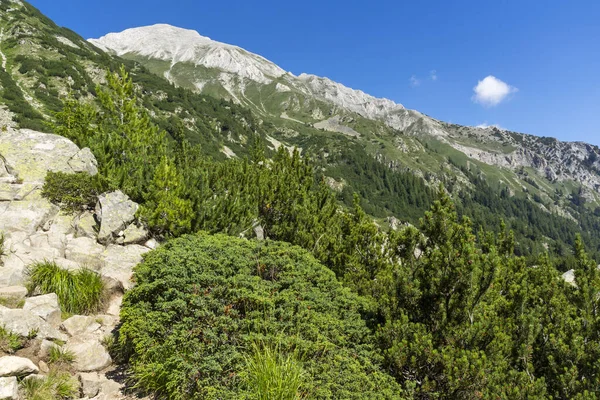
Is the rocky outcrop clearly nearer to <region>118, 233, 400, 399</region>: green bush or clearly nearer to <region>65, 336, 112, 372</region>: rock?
<region>65, 336, 112, 372</region>: rock

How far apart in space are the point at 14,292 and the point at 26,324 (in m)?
1.66

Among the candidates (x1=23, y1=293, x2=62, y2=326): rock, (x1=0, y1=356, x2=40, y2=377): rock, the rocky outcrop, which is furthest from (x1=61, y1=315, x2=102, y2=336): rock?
(x1=0, y1=356, x2=40, y2=377): rock

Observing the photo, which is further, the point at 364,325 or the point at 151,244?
the point at 151,244

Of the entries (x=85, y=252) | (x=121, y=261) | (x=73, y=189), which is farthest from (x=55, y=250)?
(x=73, y=189)

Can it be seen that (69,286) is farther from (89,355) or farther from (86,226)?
(86,226)

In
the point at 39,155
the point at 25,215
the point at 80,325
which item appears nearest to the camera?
the point at 80,325

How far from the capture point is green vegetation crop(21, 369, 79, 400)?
16.7 feet

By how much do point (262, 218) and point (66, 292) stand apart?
819 centimetres

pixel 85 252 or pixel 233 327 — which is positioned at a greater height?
pixel 85 252

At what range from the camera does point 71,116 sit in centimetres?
1716

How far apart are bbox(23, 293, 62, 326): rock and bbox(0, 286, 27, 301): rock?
259mm

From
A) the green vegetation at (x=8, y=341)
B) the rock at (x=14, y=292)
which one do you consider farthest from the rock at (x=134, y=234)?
the green vegetation at (x=8, y=341)

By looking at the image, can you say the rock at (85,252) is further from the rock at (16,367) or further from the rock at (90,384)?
the rock at (16,367)

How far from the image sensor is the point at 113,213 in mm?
12211
